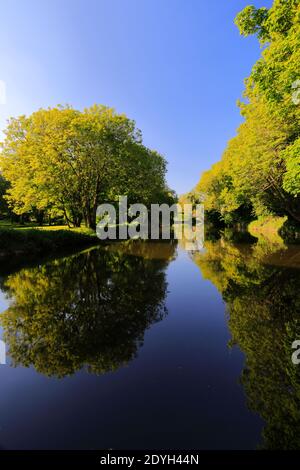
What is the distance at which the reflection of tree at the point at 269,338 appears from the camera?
3057mm

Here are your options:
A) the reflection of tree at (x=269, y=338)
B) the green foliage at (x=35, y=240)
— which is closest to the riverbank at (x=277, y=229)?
the reflection of tree at (x=269, y=338)

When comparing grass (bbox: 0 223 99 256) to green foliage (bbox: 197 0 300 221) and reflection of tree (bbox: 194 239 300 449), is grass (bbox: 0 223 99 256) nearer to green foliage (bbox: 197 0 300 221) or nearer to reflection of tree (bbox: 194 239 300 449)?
reflection of tree (bbox: 194 239 300 449)

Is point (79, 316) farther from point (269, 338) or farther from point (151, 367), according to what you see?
point (269, 338)

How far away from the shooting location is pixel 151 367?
165 inches

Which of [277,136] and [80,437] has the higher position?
[277,136]

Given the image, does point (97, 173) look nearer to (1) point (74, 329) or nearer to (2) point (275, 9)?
(2) point (275, 9)

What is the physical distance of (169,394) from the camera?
3.50 meters

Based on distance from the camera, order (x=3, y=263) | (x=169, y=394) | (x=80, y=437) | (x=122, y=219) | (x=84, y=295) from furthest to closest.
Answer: (x=122, y=219), (x=3, y=263), (x=84, y=295), (x=169, y=394), (x=80, y=437)

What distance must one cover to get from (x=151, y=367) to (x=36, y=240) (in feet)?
54.0

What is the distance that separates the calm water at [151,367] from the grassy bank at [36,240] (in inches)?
326

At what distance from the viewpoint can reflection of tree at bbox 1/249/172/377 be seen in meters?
4.57

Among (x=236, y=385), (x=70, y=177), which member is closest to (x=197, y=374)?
(x=236, y=385)
